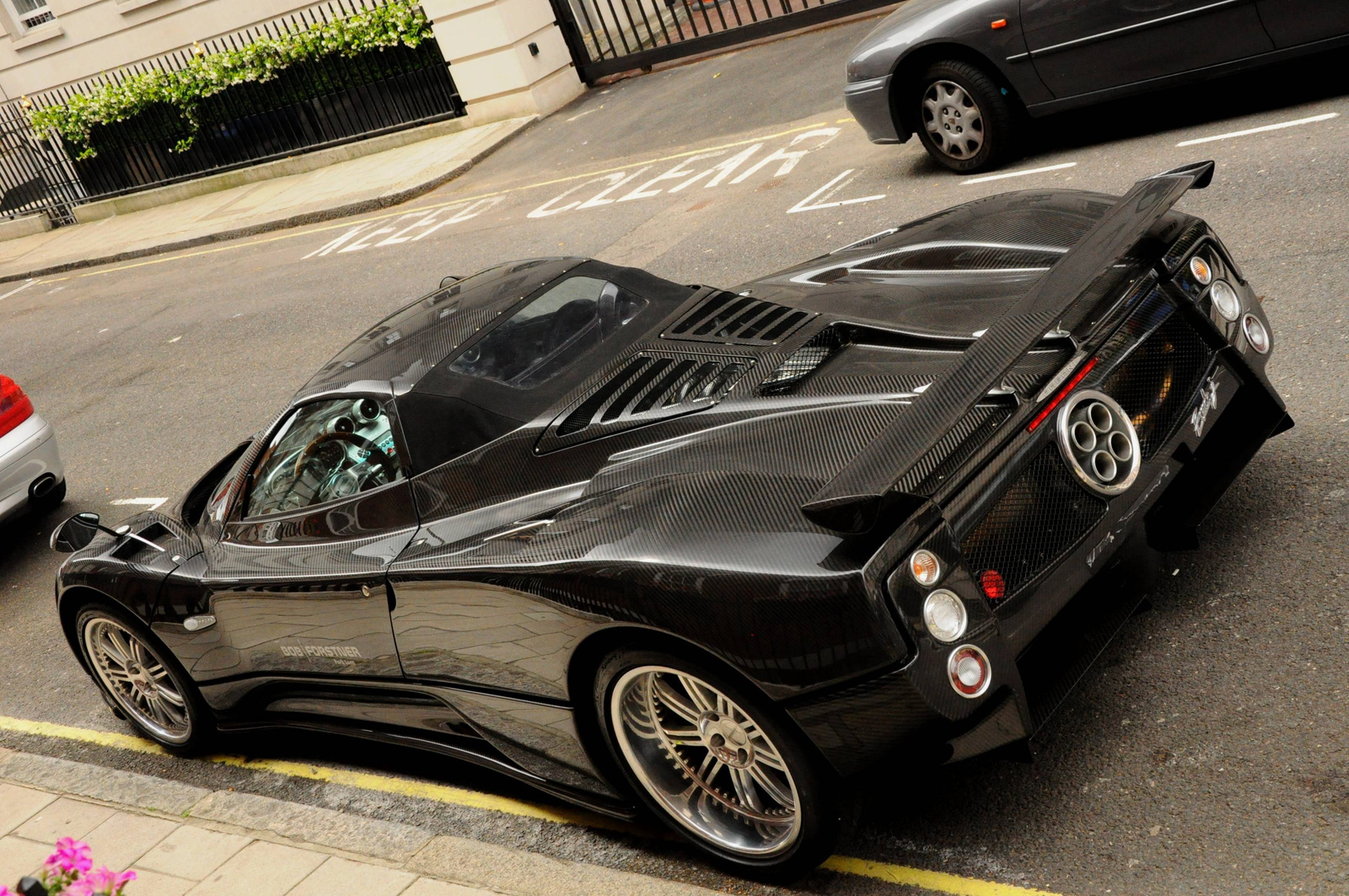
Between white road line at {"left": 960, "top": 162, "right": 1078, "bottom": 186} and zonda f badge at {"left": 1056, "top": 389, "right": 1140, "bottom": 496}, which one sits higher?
zonda f badge at {"left": 1056, "top": 389, "right": 1140, "bottom": 496}

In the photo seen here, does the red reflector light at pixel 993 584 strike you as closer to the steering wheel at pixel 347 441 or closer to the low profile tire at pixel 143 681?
the steering wheel at pixel 347 441

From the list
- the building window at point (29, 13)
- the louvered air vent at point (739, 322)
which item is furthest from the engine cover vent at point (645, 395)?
the building window at point (29, 13)

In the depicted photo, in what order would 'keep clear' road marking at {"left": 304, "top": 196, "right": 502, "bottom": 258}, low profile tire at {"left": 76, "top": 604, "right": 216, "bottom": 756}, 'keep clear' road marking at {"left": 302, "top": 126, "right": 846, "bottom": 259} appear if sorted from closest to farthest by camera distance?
1. low profile tire at {"left": 76, "top": 604, "right": 216, "bottom": 756}
2. 'keep clear' road marking at {"left": 302, "top": 126, "right": 846, "bottom": 259}
3. 'keep clear' road marking at {"left": 304, "top": 196, "right": 502, "bottom": 258}

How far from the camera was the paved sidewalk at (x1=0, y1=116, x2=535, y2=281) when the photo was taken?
16.6m

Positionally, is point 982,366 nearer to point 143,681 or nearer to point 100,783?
point 143,681

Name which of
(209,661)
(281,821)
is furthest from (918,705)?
(209,661)

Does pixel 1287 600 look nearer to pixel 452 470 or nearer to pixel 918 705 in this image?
pixel 918 705

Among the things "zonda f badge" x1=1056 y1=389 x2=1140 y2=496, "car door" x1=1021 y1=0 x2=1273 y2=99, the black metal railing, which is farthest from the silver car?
the black metal railing

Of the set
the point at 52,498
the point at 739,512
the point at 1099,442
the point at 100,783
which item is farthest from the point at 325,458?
the point at 52,498

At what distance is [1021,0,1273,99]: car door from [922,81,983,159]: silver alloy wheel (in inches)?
24.6

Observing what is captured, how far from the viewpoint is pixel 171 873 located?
421 cm

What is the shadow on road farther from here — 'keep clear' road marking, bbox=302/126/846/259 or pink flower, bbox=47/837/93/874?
pink flower, bbox=47/837/93/874

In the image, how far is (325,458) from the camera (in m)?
4.26

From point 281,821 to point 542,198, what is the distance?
9608 millimetres
